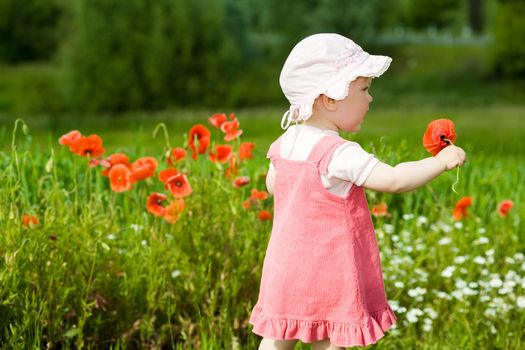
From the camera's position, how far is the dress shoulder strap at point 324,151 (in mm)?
2711

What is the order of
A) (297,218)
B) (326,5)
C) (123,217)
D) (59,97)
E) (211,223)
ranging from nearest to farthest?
(297,218) → (211,223) → (123,217) → (59,97) → (326,5)

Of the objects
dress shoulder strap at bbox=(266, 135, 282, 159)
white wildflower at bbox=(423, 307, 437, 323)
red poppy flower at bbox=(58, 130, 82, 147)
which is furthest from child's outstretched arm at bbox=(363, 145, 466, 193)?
red poppy flower at bbox=(58, 130, 82, 147)

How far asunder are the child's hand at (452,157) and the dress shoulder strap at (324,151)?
1.00 feet

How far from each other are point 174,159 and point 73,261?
0.64m

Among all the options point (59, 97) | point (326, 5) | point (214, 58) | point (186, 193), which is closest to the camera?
point (186, 193)

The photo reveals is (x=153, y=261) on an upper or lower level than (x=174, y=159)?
lower

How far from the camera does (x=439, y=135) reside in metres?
2.73

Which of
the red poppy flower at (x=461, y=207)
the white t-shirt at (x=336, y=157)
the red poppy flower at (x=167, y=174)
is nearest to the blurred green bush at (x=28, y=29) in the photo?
the red poppy flower at (x=461, y=207)

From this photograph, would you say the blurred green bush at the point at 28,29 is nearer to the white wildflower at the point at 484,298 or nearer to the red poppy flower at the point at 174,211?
the red poppy flower at the point at 174,211

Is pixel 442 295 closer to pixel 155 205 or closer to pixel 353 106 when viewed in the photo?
pixel 155 205

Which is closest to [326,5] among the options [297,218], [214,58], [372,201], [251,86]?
[251,86]

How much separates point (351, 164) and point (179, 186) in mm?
1170

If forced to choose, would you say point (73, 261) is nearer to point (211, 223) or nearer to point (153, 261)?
point (153, 261)

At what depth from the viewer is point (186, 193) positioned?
3615 mm
